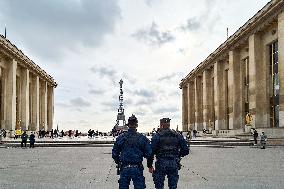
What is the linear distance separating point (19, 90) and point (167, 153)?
70.2 meters

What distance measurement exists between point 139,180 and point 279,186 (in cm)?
489

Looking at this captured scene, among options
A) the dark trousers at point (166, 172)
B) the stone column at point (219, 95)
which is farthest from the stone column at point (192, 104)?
the dark trousers at point (166, 172)

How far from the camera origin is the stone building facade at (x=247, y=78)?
48.6 m

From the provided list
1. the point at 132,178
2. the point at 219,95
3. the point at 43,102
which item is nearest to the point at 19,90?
the point at 43,102

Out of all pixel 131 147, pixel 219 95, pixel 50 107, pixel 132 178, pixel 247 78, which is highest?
pixel 247 78

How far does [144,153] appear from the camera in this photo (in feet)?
23.9

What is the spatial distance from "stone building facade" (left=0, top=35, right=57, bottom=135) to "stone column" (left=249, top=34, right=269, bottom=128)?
3456 centimetres

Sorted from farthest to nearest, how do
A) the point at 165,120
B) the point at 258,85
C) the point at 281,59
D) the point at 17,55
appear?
1. the point at 17,55
2. the point at 258,85
3. the point at 281,59
4. the point at 165,120

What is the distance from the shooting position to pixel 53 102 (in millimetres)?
109812

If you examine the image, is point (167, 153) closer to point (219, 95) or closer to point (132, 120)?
Result: point (132, 120)

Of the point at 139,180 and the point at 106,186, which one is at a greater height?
the point at 139,180

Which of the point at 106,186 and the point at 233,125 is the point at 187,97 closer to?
the point at 233,125

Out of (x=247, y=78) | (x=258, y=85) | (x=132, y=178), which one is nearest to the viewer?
(x=132, y=178)

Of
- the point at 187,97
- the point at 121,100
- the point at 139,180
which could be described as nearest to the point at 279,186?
the point at 139,180
